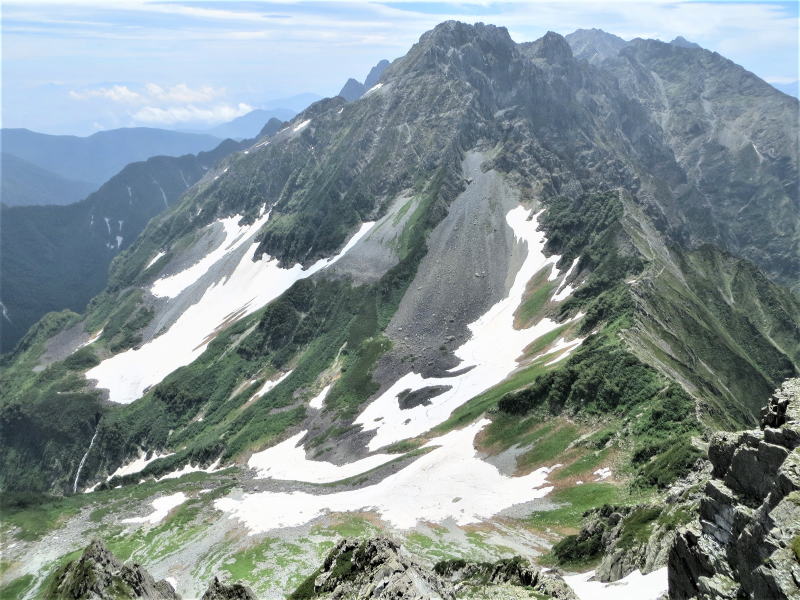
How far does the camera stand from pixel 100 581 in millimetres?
47125

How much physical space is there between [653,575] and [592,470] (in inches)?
1810

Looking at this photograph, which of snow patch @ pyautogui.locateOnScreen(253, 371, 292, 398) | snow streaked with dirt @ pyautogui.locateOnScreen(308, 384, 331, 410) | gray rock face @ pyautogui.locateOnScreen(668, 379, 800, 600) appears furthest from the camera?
snow patch @ pyautogui.locateOnScreen(253, 371, 292, 398)

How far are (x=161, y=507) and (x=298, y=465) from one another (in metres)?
31.0

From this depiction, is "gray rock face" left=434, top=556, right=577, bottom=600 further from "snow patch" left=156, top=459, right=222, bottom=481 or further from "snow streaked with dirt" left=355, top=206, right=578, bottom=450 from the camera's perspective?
"snow patch" left=156, top=459, right=222, bottom=481

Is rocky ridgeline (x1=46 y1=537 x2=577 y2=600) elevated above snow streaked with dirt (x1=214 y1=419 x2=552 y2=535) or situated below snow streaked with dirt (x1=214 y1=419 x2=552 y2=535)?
above

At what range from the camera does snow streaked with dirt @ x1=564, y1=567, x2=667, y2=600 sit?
3522 centimetres

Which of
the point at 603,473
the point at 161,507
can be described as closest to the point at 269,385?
the point at 161,507

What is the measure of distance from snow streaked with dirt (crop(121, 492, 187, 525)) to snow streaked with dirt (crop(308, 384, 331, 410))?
154ft

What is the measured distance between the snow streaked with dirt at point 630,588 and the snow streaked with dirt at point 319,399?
409ft

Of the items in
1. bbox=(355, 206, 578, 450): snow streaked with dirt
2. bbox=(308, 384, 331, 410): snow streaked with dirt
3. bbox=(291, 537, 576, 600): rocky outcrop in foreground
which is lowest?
bbox=(308, 384, 331, 410): snow streaked with dirt

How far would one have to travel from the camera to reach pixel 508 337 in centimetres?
16112

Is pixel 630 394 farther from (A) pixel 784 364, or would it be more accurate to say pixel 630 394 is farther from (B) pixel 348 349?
(A) pixel 784 364

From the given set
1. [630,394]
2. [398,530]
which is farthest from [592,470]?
[398,530]

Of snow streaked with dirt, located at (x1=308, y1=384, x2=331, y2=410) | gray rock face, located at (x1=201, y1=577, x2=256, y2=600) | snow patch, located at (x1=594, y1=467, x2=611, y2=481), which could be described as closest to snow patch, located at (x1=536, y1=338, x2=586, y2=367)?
snow patch, located at (x1=594, y1=467, x2=611, y2=481)
